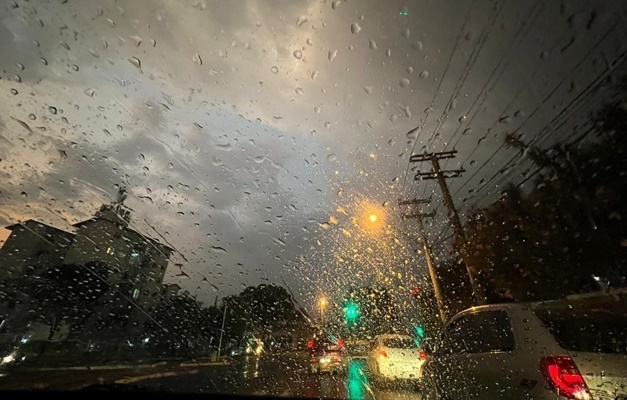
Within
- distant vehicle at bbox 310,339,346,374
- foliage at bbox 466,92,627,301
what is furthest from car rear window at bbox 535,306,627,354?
distant vehicle at bbox 310,339,346,374

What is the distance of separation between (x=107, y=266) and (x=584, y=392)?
2026cm

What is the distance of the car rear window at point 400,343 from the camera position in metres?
10.0

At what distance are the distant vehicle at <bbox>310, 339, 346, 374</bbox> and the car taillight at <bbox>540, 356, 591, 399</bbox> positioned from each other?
1236 centimetres

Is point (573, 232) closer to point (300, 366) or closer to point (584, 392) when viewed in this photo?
point (584, 392)

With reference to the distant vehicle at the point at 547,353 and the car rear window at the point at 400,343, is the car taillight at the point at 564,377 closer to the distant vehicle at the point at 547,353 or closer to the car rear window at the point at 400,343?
the distant vehicle at the point at 547,353

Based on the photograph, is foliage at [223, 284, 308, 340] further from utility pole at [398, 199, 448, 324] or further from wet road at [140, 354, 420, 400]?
utility pole at [398, 199, 448, 324]

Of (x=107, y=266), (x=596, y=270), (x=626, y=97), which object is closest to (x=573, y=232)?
(x=596, y=270)

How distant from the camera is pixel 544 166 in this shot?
8086 mm

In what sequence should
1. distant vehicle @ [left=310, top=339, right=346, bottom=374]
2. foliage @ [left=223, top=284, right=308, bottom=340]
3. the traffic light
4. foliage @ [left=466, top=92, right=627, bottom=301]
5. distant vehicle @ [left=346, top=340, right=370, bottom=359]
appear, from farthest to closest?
the traffic light → distant vehicle @ [left=310, top=339, right=346, bottom=374] → distant vehicle @ [left=346, top=340, right=370, bottom=359] → foliage @ [left=223, top=284, right=308, bottom=340] → foliage @ [left=466, top=92, right=627, bottom=301]

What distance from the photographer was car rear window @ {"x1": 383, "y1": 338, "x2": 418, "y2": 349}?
10.0m

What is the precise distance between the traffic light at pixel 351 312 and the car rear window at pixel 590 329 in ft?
42.6

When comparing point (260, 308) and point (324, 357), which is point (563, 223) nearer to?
point (260, 308)

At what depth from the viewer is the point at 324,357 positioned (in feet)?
Result: 49.1

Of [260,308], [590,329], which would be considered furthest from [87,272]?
[590,329]
